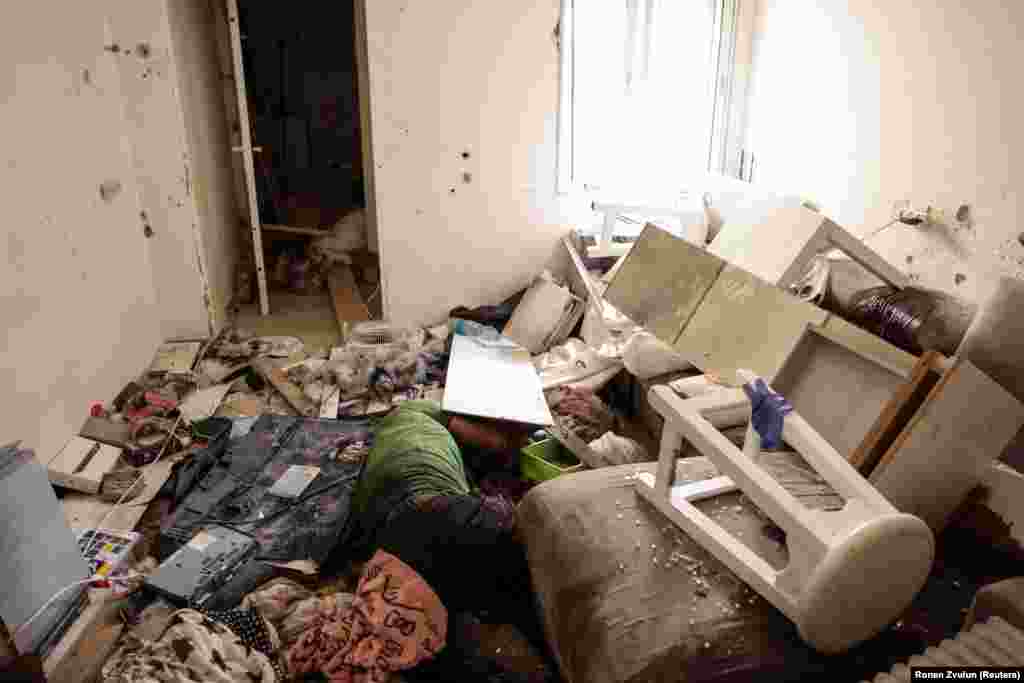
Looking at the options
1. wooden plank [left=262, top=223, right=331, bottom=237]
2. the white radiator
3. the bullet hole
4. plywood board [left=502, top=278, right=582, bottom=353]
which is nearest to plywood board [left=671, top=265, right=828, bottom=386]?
the white radiator

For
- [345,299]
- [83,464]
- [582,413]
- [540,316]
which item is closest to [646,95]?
[540,316]

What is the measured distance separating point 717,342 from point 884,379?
709 millimetres

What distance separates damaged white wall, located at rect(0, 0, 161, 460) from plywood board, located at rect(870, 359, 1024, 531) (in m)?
2.87

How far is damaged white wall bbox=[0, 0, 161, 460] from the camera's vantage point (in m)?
2.59

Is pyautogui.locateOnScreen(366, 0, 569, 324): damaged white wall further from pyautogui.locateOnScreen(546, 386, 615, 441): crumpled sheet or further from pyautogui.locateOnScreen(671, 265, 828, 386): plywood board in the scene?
pyautogui.locateOnScreen(671, 265, 828, 386): plywood board

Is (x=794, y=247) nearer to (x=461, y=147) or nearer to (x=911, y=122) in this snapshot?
(x=911, y=122)

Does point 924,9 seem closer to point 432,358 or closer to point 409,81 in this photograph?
point 409,81

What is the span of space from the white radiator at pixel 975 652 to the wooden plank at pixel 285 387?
2771mm

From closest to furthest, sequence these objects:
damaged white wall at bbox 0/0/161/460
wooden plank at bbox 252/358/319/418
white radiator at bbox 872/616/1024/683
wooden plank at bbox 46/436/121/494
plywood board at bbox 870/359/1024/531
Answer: white radiator at bbox 872/616/1024/683 → plywood board at bbox 870/359/1024/531 → damaged white wall at bbox 0/0/161/460 → wooden plank at bbox 46/436/121/494 → wooden plank at bbox 252/358/319/418

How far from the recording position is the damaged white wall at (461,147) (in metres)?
3.85

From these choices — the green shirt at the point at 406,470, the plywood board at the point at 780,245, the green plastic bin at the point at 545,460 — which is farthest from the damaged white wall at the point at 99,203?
the plywood board at the point at 780,245

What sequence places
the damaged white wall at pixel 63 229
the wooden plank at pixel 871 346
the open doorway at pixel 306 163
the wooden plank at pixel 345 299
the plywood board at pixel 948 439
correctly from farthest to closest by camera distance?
the open doorway at pixel 306 163 < the wooden plank at pixel 345 299 < the damaged white wall at pixel 63 229 < the wooden plank at pixel 871 346 < the plywood board at pixel 948 439

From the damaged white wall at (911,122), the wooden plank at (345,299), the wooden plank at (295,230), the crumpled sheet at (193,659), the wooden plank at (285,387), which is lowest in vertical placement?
the wooden plank at (285,387)

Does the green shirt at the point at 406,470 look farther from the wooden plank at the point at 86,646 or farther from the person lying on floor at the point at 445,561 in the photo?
the wooden plank at the point at 86,646
